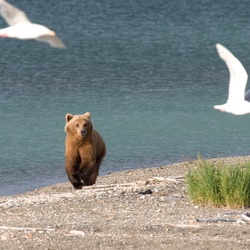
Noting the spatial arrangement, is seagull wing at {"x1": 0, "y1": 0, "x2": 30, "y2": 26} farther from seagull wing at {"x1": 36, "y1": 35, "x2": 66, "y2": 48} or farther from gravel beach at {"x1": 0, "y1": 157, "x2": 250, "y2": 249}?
gravel beach at {"x1": 0, "y1": 157, "x2": 250, "y2": 249}

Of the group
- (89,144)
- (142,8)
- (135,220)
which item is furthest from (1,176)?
(142,8)

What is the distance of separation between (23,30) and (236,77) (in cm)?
160

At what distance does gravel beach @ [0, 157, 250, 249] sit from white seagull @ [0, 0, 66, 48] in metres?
1.27

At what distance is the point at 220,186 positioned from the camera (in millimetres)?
9023

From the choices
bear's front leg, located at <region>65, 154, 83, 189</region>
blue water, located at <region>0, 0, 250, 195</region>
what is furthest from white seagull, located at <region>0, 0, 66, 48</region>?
blue water, located at <region>0, 0, 250, 195</region>

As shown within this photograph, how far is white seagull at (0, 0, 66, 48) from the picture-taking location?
8.28m

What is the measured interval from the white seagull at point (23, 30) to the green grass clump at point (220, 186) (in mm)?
1632

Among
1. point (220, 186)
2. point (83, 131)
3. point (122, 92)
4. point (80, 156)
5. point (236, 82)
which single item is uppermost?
point (236, 82)

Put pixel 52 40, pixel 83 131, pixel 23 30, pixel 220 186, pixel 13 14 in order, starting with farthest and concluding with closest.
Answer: pixel 83 131, pixel 220 186, pixel 13 14, pixel 23 30, pixel 52 40

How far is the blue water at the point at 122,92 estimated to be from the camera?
1472 cm

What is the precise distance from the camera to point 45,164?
13938 mm

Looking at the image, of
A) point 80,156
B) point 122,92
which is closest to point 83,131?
point 80,156

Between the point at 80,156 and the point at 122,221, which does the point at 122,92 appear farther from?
the point at 122,221

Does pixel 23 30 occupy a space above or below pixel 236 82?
above
